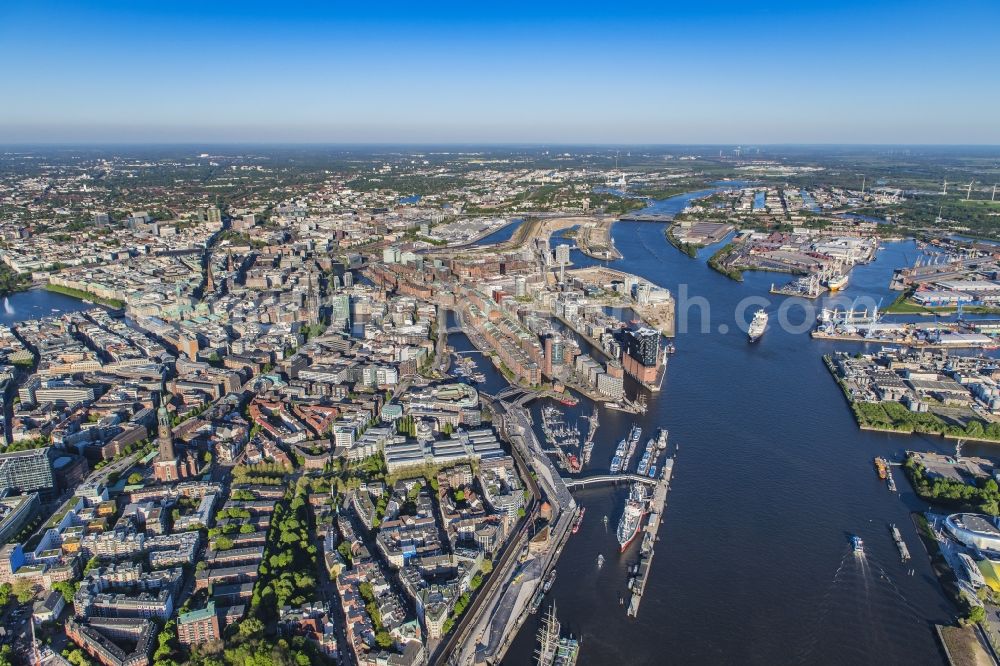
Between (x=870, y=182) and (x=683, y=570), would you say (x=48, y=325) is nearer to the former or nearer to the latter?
(x=683, y=570)

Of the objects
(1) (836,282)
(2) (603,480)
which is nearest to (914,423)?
(2) (603,480)

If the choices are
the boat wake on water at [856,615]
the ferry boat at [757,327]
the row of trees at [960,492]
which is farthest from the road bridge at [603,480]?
the ferry boat at [757,327]

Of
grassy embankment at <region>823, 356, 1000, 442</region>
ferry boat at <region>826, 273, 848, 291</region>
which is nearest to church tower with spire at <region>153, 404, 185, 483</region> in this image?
grassy embankment at <region>823, 356, 1000, 442</region>

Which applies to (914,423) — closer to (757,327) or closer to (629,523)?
(757,327)

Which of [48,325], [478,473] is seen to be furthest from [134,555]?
[48,325]

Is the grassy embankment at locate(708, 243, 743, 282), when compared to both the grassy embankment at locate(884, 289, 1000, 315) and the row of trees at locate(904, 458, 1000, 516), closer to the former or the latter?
the grassy embankment at locate(884, 289, 1000, 315)
